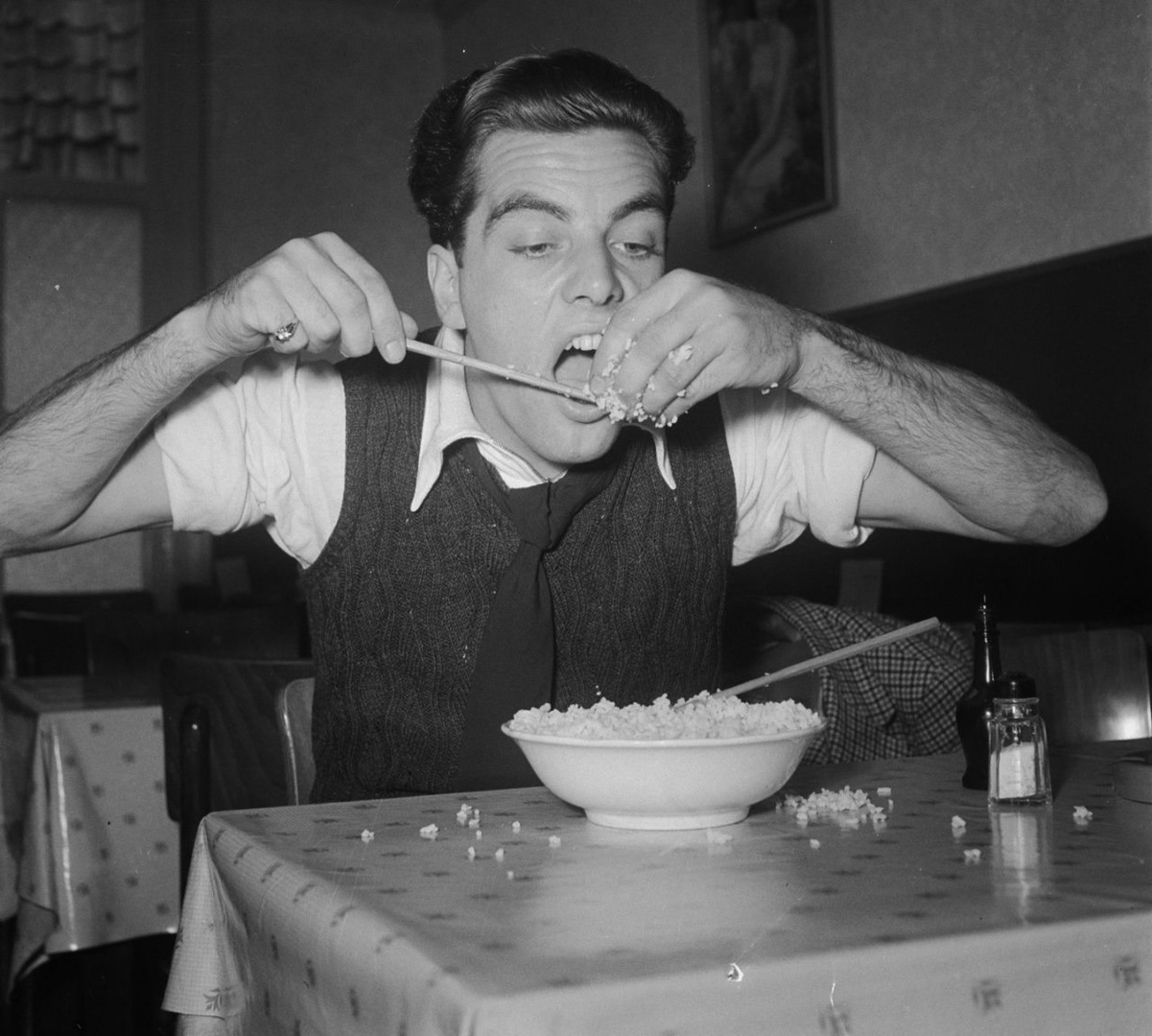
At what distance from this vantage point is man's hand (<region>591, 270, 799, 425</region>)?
109 cm

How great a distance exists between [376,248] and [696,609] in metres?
1.20

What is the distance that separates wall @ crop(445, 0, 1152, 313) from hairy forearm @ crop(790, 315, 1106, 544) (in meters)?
1.14

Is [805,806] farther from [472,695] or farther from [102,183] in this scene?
[102,183]

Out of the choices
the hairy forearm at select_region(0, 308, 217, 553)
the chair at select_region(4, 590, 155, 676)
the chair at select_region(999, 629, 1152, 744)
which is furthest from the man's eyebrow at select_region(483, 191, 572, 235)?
the chair at select_region(4, 590, 155, 676)

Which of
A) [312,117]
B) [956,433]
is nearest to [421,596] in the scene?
[956,433]

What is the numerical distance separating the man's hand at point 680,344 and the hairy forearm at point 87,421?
39 centimetres

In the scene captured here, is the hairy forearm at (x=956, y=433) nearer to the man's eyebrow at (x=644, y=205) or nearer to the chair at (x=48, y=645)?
the man's eyebrow at (x=644, y=205)

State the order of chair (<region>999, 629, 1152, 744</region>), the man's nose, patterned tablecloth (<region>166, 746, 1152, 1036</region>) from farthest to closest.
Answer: chair (<region>999, 629, 1152, 744</region>) → the man's nose → patterned tablecloth (<region>166, 746, 1152, 1036</region>)

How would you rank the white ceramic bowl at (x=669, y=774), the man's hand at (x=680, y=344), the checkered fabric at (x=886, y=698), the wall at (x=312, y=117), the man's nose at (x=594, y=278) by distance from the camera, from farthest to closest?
1. the wall at (x=312, y=117)
2. the checkered fabric at (x=886, y=698)
3. the man's nose at (x=594, y=278)
4. the man's hand at (x=680, y=344)
5. the white ceramic bowl at (x=669, y=774)

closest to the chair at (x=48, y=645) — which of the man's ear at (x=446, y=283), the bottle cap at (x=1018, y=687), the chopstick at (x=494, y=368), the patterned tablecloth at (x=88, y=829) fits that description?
the patterned tablecloth at (x=88, y=829)

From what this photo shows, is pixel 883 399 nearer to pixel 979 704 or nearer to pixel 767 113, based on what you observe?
pixel 979 704

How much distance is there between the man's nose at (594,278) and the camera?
1.34m

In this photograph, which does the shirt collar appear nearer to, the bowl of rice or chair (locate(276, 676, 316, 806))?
chair (locate(276, 676, 316, 806))

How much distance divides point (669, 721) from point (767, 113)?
2512 mm
